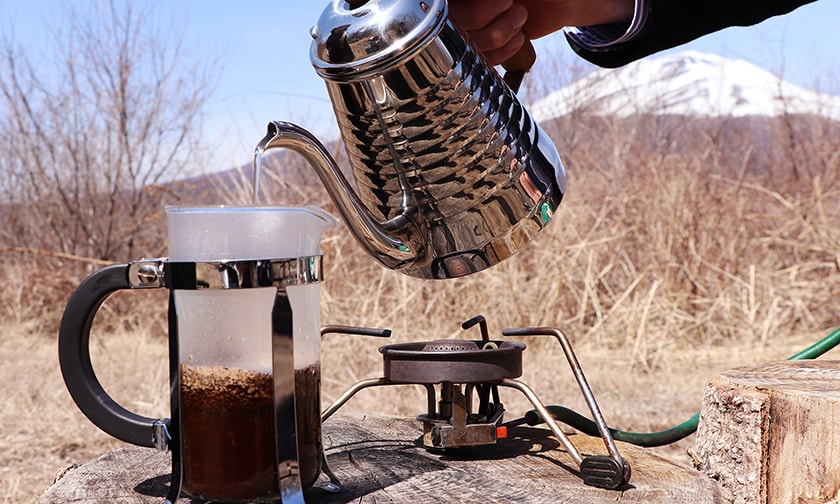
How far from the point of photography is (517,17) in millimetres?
1262

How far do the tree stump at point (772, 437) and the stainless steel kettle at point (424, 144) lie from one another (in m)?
0.52

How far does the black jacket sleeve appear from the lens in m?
1.63

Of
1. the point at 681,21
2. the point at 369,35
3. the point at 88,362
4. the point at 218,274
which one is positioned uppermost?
the point at 681,21

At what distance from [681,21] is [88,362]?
4.27ft

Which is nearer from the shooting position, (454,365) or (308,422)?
(308,422)

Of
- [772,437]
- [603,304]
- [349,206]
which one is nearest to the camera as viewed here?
[349,206]

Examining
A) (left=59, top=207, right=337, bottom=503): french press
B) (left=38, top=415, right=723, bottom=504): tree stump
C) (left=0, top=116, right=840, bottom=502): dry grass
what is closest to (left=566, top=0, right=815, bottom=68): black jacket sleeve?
(left=38, top=415, right=723, bottom=504): tree stump

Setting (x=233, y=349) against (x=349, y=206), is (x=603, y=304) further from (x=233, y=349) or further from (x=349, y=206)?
(x=233, y=349)

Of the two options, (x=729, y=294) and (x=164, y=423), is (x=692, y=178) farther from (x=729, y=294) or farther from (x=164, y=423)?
(x=164, y=423)

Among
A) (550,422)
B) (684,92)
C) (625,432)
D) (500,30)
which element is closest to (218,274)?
(550,422)

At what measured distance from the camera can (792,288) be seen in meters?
4.50

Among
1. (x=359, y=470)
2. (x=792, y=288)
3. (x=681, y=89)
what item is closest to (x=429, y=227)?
(x=359, y=470)

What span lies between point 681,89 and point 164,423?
7.26 meters

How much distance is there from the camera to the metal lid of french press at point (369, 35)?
3.25 feet
